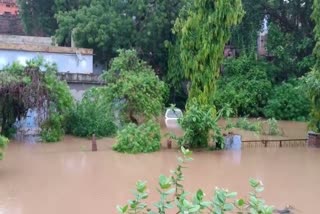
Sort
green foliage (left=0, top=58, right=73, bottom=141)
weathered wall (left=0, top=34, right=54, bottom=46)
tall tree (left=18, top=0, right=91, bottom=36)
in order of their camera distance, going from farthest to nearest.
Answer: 1. tall tree (left=18, top=0, right=91, bottom=36)
2. weathered wall (left=0, top=34, right=54, bottom=46)
3. green foliage (left=0, top=58, right=73, bottom=141)

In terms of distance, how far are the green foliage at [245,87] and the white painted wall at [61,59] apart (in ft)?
23.2

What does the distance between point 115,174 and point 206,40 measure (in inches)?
255

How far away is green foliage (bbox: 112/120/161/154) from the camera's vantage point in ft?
→ 45.5

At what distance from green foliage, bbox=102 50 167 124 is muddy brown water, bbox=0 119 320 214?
1.78 m

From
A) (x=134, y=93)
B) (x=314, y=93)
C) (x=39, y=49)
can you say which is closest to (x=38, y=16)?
(x=39, y=49)

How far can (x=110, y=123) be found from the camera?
57.2 ft

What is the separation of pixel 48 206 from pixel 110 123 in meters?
9.37

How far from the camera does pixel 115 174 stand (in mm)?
10914

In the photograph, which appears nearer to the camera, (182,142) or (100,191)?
(100,191)

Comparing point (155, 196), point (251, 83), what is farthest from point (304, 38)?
point (155, 196)

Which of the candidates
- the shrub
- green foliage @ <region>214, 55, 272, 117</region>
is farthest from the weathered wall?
green foliage @ <region>214, 55, 272, 117</region>

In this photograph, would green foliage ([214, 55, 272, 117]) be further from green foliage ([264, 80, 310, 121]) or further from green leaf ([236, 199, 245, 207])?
green leaf ([236, 199, 245, 207])

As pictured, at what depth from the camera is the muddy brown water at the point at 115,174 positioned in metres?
8.48

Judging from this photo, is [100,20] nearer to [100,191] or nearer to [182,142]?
[182,142]
